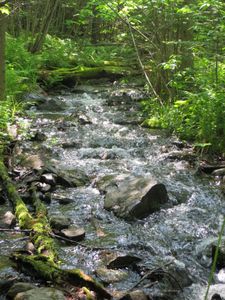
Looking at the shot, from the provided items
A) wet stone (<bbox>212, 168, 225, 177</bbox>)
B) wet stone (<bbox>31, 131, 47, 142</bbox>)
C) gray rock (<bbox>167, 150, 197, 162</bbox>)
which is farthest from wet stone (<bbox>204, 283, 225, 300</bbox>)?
wet stone (<bbox>31, 131, 47, 142</bbox>)

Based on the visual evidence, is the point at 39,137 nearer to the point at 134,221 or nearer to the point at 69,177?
the point at 69,177

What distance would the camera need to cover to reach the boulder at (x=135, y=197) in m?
5.41

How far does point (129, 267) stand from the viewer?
13.7 feet

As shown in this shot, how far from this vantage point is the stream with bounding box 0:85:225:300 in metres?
4.13

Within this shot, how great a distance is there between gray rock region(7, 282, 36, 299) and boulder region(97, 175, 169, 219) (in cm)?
215

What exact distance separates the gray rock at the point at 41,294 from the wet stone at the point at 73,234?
1.33m

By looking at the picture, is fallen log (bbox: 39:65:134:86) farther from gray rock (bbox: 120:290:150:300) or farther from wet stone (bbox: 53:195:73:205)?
gray rock (bbox: 120:290:150:300)

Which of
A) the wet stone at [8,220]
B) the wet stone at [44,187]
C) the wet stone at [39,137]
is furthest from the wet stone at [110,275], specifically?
the wet stone at [39,137]

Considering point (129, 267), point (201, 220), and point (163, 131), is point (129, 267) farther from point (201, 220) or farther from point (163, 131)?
point (163, 131)

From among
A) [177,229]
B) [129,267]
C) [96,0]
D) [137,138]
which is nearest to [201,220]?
[177,229]

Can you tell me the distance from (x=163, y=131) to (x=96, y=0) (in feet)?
12.3

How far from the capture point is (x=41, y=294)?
321 centimetres

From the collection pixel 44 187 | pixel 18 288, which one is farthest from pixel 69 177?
pixel 18 288

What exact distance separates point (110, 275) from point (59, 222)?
111cm
